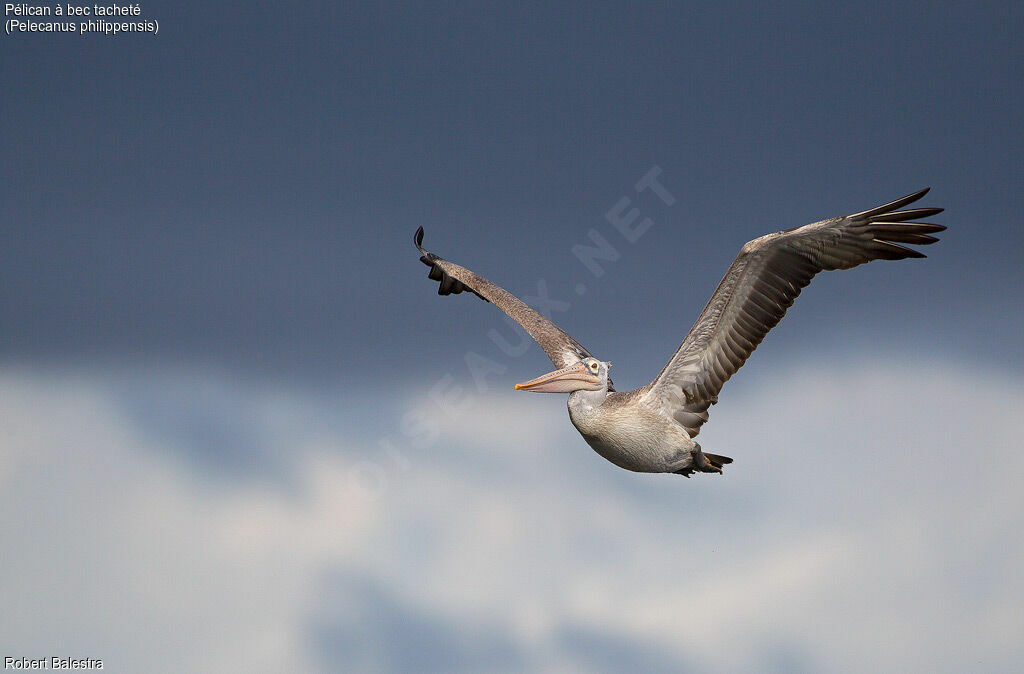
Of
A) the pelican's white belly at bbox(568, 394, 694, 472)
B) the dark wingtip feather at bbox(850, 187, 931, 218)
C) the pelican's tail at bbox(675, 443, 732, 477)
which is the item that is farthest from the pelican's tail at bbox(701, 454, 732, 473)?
the dark wingtip feather at bbox(850, 187, 931, 218)

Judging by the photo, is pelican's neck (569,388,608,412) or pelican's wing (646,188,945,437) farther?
pelican's neck (569,388,608,412)

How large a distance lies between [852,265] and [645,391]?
3674 mm

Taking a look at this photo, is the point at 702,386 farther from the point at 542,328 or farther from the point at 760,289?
the point at 542,328

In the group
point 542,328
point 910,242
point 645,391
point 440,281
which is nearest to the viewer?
point 910,242

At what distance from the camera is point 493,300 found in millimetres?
20141

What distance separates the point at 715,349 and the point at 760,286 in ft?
4.27

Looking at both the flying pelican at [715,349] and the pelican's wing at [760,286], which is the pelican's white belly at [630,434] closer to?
the flying pelican at [715,349]

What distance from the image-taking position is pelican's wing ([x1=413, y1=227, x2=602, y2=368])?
57.3 feet

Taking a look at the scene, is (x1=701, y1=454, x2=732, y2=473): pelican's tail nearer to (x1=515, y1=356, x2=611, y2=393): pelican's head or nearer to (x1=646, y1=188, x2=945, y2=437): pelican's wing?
(x1=646, y1=188, x2=945, y2=437): pelican's wing

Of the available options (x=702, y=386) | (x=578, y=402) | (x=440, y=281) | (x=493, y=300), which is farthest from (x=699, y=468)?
(x=440, y=281)

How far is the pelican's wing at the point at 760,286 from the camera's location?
1420 centimetres

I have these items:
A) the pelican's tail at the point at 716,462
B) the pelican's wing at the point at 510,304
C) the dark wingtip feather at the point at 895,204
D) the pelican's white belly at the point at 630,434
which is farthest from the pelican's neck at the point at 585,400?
the dark wingtip feather at the point at 895,204

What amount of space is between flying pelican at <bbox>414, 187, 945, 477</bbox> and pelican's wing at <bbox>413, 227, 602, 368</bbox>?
1149 millimetres

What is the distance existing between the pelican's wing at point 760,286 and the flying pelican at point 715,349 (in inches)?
0.6
